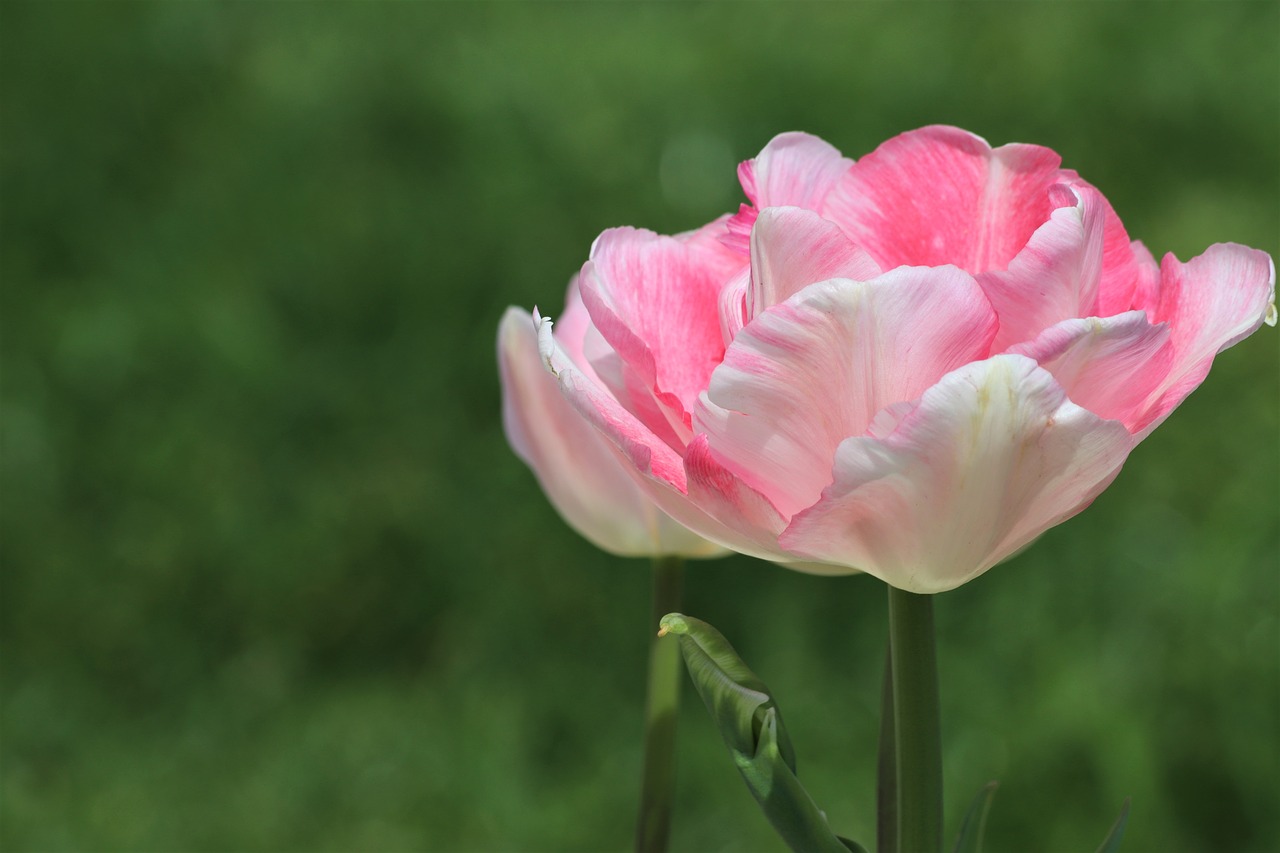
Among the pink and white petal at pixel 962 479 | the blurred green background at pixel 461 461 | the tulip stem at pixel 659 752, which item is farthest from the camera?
the blurred green background at pixel 461 461

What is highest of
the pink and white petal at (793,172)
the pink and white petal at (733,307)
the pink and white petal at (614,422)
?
the pink and white petal at (793,172)

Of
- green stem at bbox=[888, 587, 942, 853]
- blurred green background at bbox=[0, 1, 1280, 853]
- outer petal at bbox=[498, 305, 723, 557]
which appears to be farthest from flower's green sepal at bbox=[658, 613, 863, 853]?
blurred green background at bbox=[0, 1, 1280, 853]

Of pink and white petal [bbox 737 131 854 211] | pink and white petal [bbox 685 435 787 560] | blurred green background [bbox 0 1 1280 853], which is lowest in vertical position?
blurred green background [bbox 0 1 1280 853]

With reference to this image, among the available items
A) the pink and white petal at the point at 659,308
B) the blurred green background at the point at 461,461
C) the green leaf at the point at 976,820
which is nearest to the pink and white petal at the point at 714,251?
the pink and white petal at the point at 659,308

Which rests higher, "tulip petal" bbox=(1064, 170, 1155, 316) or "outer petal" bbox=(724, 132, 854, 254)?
"outer petal" bbox=(724, 132, 854, 254)

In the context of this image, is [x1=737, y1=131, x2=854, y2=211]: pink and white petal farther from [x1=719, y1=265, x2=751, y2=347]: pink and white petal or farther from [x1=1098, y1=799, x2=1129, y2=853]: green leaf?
[x1=1098, y1=799, x2=1129, y2=853]: green leaf

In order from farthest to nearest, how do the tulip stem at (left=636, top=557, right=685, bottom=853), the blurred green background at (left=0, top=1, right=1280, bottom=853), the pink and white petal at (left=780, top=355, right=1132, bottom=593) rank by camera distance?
the blurred green background at (left=0, top=1, right=1280, bottom=853), the tulip stem at (left=636, top=557, right=685, bottom=853), the pink and white petal at (left=780, top=355, right=1132, bottom=593)

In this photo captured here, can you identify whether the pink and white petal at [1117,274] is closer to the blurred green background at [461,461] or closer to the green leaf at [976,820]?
the green leaf at [976,820]

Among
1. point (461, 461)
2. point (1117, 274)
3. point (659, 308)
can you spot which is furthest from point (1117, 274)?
point (461, 461)

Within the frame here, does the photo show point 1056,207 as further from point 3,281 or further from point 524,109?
point 3,281
